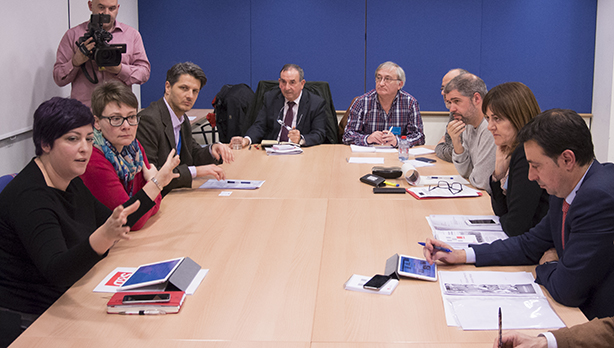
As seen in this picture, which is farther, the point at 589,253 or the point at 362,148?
the point at 362,148

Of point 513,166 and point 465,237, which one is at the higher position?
point 513,166

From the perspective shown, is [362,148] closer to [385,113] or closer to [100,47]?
[385,113]

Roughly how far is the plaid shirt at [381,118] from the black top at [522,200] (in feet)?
7.28

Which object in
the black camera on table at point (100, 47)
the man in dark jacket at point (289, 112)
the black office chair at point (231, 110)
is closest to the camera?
the black camera on table at point (100, 47)

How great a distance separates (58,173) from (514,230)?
1655 millimetres

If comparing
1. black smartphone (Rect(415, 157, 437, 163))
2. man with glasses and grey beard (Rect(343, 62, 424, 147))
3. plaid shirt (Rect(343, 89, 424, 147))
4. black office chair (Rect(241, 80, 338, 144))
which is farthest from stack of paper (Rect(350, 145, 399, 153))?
black office chair (Rect(241, 80, 338, 144))

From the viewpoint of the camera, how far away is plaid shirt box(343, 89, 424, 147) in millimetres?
4348

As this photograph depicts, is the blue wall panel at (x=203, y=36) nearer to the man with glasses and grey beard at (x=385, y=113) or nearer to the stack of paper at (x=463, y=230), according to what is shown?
the man with glasses and grey beard at (x=385, y=113)

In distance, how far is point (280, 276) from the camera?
5.51 feet

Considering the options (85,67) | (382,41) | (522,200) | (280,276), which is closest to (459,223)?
(522,200)

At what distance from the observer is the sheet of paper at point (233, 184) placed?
9.25ft

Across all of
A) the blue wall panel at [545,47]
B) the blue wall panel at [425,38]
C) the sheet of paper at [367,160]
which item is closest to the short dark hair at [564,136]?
the sheet of paper at [367,160]

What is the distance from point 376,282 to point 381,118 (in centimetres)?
296

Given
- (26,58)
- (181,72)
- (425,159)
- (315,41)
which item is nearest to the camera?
(181,72)
